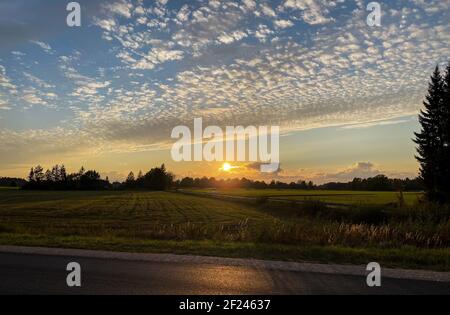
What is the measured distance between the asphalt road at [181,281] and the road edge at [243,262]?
0.43m

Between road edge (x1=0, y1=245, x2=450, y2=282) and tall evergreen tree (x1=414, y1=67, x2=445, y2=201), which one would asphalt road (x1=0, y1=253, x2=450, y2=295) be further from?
tall evergreen tree (x1=414, y1=67, x2=445, y2=201)

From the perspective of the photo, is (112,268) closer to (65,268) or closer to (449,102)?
(65,268)

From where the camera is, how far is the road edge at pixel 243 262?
9.25 metres

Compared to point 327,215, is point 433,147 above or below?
above

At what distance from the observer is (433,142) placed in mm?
50406

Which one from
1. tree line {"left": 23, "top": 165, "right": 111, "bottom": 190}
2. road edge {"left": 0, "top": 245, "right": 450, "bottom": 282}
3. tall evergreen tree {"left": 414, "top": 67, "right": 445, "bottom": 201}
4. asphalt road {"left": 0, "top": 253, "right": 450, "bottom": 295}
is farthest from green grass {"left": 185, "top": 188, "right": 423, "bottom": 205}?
tree line {"left": 23, "top": 165, "right": 111, "bottom": 190}

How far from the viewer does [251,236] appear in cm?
1564

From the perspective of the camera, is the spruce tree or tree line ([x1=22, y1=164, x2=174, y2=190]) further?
tree line ([x1=22, y1=164, x2=174, y2=190])

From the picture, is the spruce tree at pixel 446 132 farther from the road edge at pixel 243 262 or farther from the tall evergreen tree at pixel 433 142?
the road edge at pixel 243 262

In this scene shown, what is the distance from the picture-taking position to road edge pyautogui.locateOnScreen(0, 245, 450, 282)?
925 cm

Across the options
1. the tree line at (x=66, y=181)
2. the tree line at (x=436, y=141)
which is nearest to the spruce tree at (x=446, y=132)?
the tree line at (x=436, y=141)

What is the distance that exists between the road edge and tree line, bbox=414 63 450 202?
1641 inches
